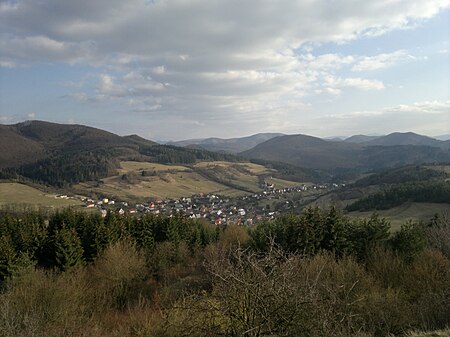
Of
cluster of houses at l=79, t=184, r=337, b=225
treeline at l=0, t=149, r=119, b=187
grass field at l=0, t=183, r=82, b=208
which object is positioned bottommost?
cluster of houses at l=79, t=184, r=337, b=225

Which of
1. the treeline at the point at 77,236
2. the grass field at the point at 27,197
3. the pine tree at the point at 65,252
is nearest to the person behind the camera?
the pine tree at the point at 65,252

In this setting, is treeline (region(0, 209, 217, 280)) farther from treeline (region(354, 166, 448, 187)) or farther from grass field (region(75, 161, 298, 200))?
treeline (region(354, 166, 448, 187))

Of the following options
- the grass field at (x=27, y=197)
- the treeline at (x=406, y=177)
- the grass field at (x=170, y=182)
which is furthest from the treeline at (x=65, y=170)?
the treeline at (x=406, y=177)

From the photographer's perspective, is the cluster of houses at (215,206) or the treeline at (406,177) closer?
the cluster of houses at (215,206)

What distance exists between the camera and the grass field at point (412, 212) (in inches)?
2835

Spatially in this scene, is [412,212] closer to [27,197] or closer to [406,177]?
[406,177]

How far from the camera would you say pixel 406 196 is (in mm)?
87062

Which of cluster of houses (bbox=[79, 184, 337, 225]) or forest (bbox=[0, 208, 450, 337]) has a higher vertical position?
forest (bbox=[0, 208, 450, 337])

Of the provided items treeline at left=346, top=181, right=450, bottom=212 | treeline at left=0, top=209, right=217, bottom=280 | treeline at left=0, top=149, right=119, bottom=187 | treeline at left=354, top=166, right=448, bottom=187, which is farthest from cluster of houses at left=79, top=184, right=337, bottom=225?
treeline at left=0, top=209, right=217, bottom=280

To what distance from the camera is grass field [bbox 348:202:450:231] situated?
7200cm

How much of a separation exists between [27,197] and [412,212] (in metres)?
107

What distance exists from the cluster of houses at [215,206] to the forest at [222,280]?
50.1 meters

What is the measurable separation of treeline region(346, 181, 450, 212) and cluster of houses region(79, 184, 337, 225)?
26577 millimetres

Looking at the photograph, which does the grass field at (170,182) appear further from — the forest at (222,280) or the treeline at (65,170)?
the forest at (222,280)
